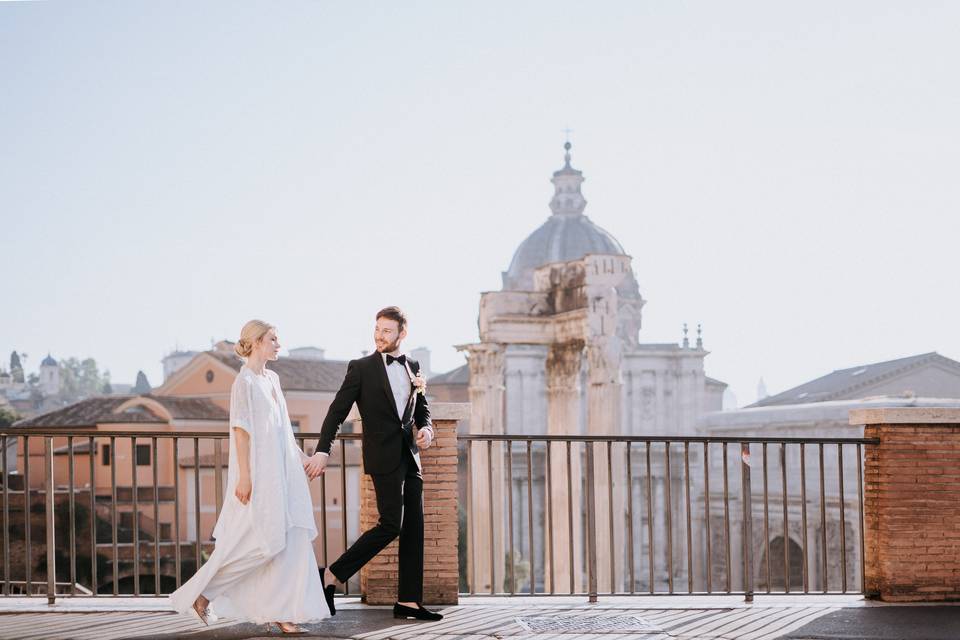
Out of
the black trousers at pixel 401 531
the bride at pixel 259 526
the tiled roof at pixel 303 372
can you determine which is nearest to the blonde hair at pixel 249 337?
the bride at pixel 259 526

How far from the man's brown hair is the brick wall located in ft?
9.08

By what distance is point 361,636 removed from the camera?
5.61 metres

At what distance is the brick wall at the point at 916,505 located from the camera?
692cm

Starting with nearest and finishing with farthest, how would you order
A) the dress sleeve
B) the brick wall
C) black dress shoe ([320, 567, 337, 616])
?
the dress sleeve → black dress shoe ([320, 567, 337, 616]) → the brick wall

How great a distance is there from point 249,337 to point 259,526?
35.0 inches

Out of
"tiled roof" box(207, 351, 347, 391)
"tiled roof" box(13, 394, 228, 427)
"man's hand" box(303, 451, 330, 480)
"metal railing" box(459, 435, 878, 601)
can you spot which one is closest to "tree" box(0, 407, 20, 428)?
"tiled roof" box(13, 394, 228, 427)

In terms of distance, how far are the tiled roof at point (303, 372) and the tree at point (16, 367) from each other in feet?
230

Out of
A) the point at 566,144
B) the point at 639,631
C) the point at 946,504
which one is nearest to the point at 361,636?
the point at 639,631

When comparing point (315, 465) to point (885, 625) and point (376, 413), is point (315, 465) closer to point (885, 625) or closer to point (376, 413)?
point (376, 413)

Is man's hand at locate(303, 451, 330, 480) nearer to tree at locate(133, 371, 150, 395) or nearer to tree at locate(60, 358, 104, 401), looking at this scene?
tree at locate(133, 371, 150, 395)

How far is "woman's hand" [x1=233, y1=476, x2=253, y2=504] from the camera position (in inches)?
217

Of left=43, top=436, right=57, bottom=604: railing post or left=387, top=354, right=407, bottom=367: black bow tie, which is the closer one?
left=387, top=354, right=407, bottom=367: black bow tie

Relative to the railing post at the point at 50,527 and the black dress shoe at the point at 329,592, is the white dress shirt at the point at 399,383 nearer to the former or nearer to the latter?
the black dress shoe at the point at 329,592

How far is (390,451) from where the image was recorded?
19.7ft
